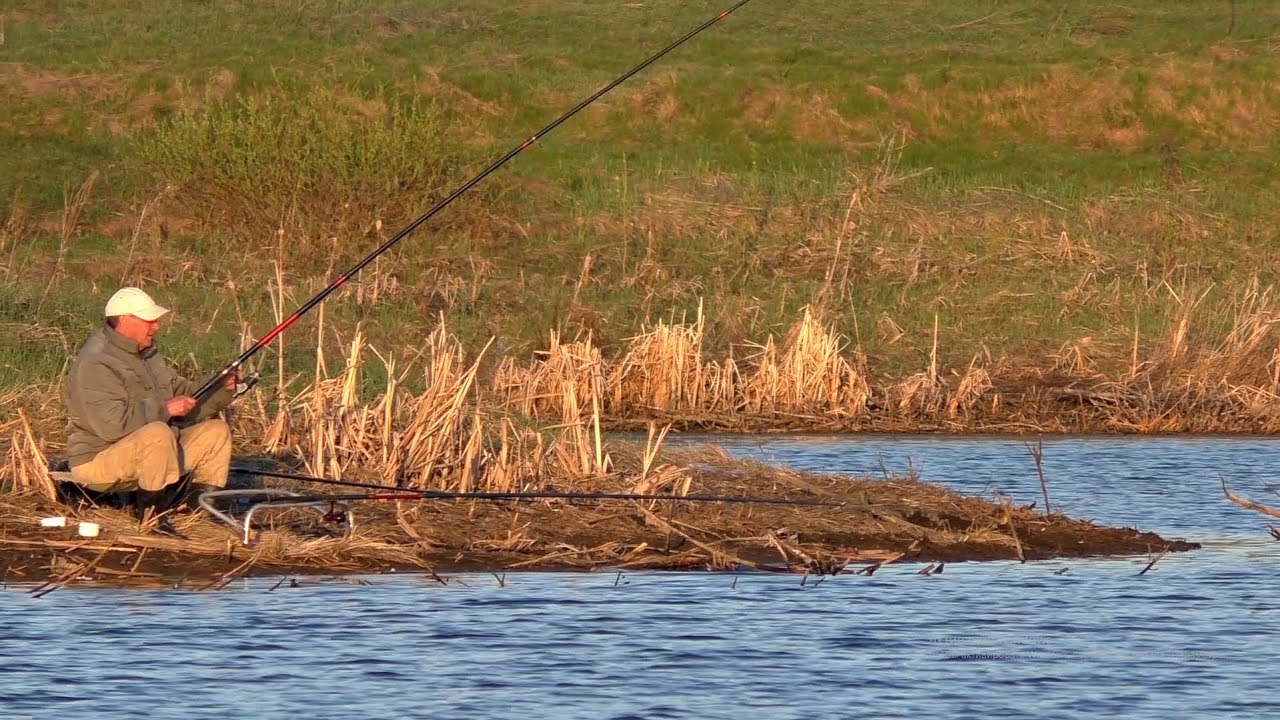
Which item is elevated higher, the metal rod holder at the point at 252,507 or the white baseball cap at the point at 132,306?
the white baseball cap at the point at 132,306

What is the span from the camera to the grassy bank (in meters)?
17.8

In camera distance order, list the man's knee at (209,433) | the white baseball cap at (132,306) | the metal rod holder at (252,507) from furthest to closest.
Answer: the man's knee at (209,433), the metal rod holder at (252,507), the white baseball cap at (132,306)

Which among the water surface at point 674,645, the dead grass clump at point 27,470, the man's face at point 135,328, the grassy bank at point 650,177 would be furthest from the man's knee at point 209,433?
the grassy bank at point 650,177

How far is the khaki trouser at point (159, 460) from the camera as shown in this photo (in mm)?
8531

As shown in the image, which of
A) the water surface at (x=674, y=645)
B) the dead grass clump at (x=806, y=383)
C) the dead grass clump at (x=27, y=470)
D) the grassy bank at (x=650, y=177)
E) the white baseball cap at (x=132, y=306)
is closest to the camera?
the water surface at (x=674, y=645)

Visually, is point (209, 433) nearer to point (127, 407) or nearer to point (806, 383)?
point (127, 407)

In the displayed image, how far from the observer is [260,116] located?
67.9 feet

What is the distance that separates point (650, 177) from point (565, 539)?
50.5ft

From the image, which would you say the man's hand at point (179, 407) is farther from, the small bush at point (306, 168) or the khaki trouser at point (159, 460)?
the small bush at point (306, 168)

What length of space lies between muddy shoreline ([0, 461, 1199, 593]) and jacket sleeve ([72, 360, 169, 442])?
21.1 inches

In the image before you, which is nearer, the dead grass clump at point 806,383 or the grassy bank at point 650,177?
the dead grass clump at point 806,383

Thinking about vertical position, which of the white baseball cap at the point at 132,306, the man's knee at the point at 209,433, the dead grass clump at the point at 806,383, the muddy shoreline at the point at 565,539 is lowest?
the dead grass clump at the point at 806,383

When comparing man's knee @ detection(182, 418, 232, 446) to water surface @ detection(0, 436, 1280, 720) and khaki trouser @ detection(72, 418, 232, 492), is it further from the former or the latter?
water surface @ detection(0, 436, 1280, 720)

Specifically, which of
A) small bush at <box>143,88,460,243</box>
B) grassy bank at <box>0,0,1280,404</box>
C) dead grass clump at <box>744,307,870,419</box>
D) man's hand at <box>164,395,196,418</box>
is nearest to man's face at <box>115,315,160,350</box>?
A: man's hand at <box>164,395,196,418</box>
